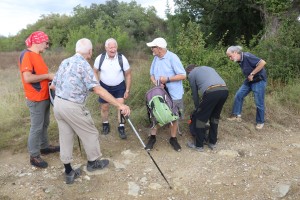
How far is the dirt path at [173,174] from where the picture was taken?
12.5ft

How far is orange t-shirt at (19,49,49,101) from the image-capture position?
3943 mm

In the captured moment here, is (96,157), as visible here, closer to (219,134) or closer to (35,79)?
(35,79)

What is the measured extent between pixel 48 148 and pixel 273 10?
8.04 meters

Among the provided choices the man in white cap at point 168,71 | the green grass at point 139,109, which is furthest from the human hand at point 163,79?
the green grass at point 139,109

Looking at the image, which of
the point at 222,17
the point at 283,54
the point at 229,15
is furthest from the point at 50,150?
the point at 229,15

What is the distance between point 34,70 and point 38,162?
4.36 ft

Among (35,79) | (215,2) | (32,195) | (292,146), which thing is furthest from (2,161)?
(215,2)

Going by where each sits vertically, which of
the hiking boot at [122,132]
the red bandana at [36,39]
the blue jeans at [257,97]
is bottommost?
the hiking boot at [122,132]

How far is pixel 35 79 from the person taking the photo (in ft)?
13.0

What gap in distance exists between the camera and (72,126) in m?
3.77

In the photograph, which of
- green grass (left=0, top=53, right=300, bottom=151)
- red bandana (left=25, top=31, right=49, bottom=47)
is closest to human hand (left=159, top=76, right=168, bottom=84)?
green grass (left=0, top=53, right=300, bottom=151)

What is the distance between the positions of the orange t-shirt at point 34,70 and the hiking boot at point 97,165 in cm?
112

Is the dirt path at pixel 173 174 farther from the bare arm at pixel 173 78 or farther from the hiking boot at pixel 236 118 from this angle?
the bare arm at pixel 173 78

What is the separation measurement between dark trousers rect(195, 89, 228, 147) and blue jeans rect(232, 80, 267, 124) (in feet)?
3.99
